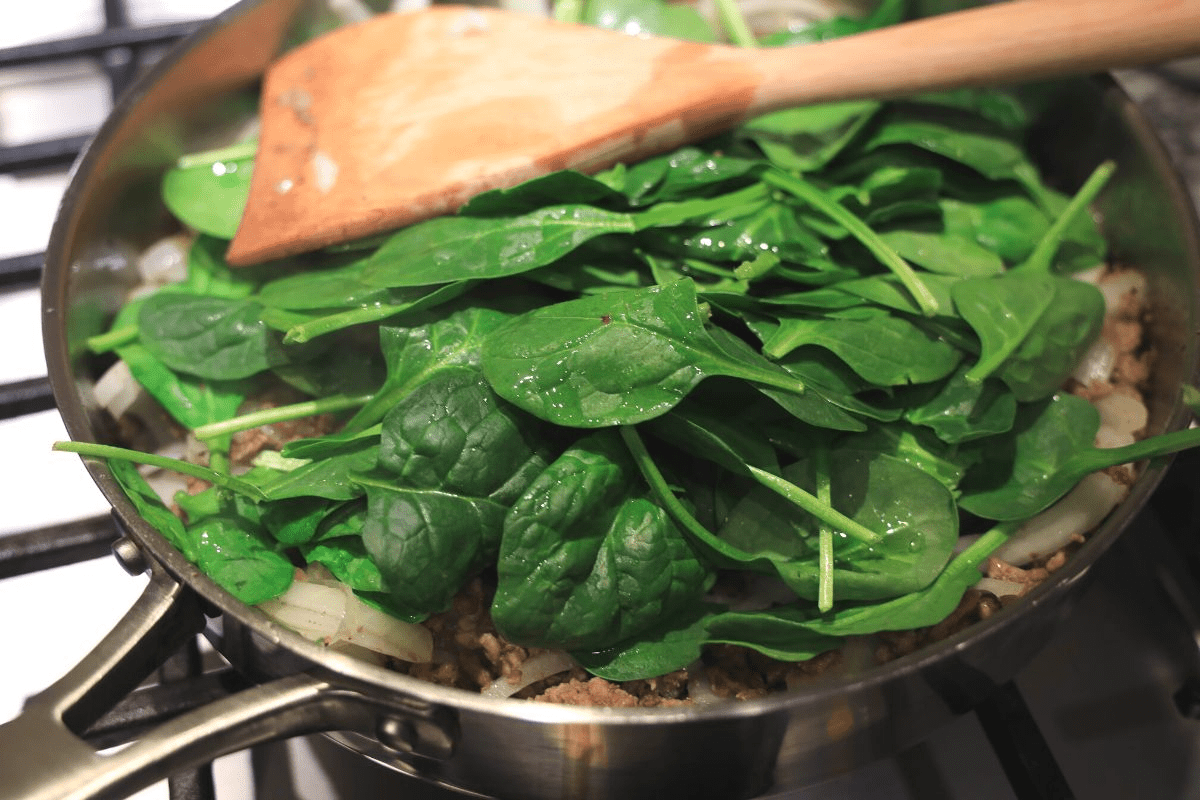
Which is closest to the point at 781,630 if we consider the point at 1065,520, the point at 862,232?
the point at 1065,520

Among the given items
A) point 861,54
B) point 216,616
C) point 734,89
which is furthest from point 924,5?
point 216,616

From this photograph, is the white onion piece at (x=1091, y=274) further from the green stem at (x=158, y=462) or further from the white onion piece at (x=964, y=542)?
the green stem at (x=158, y=462)

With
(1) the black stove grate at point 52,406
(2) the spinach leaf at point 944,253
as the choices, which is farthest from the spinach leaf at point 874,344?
(1) the black stove grate at point 52,406

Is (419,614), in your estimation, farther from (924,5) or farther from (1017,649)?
(924,5)

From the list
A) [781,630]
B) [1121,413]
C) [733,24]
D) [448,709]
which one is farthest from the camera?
[733,24]

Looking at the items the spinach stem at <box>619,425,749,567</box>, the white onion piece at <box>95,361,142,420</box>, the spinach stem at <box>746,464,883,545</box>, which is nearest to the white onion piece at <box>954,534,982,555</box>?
the spinach stem at <box>746,464,883,545</box>

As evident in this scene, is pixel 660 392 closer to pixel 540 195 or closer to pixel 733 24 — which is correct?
pixel 540 195
